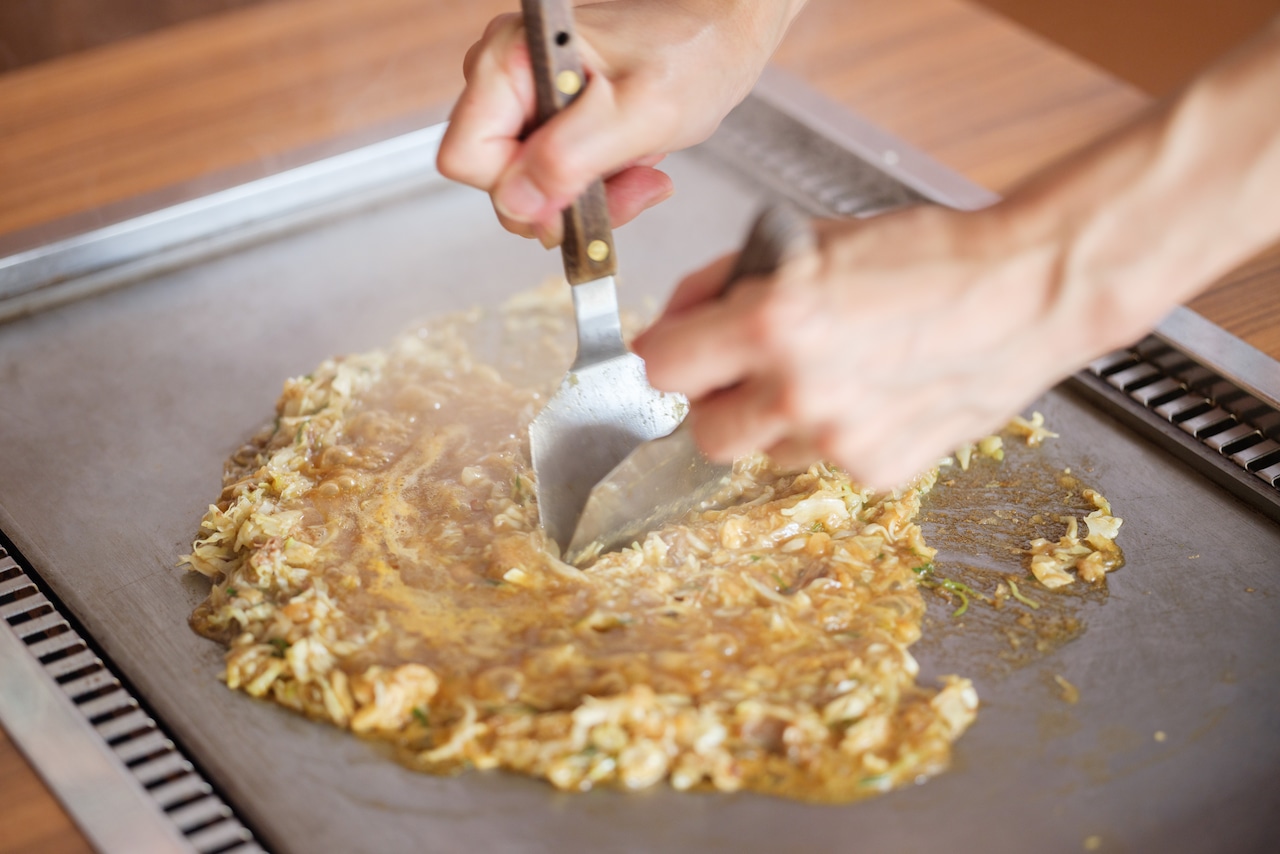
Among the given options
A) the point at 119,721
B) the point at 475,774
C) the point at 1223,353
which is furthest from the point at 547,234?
the point at 1223,353

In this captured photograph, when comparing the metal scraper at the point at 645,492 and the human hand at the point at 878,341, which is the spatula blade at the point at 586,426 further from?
the human hand at the point at 878,341

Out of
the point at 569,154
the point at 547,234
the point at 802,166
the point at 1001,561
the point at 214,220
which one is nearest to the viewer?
the point at 569,154

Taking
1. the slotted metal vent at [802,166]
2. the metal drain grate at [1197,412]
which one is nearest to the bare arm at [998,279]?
the metal drain grate at [1197,412]

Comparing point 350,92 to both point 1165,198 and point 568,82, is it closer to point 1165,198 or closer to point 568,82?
point 568,82

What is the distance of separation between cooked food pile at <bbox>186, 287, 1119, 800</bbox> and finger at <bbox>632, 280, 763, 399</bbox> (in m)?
0.38

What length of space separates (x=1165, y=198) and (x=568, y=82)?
0.69 meters

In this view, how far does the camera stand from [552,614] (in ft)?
5.08

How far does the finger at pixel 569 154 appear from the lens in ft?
4.75

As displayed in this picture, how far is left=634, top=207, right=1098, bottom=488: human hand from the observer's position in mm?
1194

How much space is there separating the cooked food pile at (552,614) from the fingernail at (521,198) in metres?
0.43

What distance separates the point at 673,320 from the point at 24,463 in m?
1.13

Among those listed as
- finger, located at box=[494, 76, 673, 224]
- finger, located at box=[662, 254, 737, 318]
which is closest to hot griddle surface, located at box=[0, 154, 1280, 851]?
finger, located at box=[662, 254, 737, 318]

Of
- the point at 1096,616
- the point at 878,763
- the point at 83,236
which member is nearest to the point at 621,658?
the point at 878,763

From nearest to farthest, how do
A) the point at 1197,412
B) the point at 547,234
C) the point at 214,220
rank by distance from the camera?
the point at 547,234 < the point at 1197,412 < the point at 214,220
